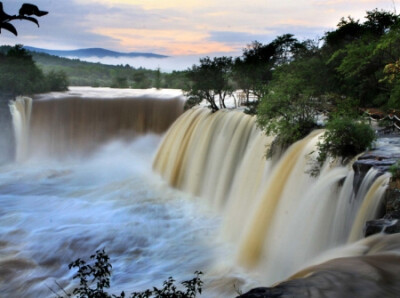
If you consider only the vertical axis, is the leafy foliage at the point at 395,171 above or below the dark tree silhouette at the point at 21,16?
below

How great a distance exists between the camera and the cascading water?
725 cm

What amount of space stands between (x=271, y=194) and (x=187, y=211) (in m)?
4.26

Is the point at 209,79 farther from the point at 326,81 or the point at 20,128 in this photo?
the point at 20,128

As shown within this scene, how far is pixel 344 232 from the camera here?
6.62 meters

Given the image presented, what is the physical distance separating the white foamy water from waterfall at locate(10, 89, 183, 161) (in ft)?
9.55

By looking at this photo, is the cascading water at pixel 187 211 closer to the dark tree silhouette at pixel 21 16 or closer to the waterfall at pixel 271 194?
the waterfall at pixel 271 194

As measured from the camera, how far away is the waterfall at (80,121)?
2147 cm

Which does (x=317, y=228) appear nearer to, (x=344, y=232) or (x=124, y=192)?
(x=344, y=232)

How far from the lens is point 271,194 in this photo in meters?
9.36

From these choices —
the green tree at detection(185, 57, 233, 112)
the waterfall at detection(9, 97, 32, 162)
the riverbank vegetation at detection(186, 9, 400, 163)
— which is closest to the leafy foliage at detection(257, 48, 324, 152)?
the riverbank vegetation at detection(186, 9, 400, 163)

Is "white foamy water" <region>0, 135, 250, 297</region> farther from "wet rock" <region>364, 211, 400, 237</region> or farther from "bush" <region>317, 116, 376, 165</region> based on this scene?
"wet rock" <region>364, 211, 400, 237</region>

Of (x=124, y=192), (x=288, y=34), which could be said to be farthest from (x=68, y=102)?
Answer: (x=288, y=34)

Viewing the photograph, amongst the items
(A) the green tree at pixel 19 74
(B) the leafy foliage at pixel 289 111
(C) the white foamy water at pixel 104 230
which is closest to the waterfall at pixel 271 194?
(B) the leafy foliage at pixel 289 111

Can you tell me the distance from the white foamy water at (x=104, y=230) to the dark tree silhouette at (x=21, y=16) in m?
6.39
